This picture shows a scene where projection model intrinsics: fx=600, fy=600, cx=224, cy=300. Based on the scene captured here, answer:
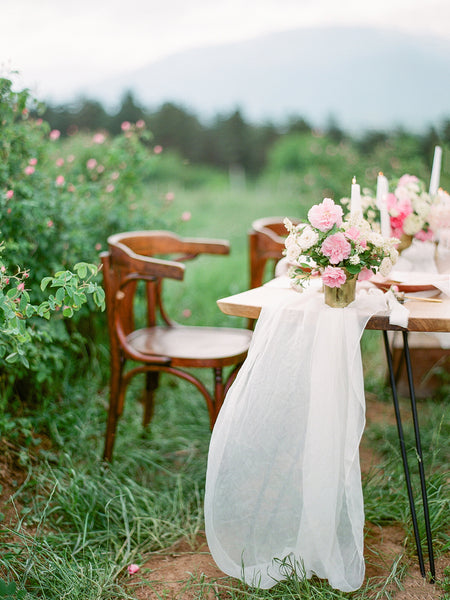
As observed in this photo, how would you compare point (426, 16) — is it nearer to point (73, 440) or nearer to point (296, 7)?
point (296, 7)

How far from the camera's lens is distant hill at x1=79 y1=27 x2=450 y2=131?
915 cm

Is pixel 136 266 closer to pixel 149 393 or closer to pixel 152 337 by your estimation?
pixel 152 337

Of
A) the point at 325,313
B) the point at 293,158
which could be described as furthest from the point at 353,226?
the point at 293,158

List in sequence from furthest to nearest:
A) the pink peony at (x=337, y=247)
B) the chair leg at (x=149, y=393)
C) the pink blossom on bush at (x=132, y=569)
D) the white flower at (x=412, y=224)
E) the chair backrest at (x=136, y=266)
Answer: the chair leg at (x=149, y=393) < the white flower at (x=412, y=224) < the chair backrest at (x=136, y=266) < the pink blossom on bush at (x=132, y=569) < the pink peony at (x=337, y=247)

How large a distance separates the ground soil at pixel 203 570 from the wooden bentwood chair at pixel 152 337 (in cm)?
46

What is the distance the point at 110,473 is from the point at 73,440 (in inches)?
14.3

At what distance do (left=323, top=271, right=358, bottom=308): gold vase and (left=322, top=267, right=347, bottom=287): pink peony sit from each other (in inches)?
2.3

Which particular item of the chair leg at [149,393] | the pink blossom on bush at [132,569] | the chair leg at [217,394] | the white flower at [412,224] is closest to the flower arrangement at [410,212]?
the white flower at [412,224]

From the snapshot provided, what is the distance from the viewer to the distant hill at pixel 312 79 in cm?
915

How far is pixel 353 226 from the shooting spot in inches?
66.1

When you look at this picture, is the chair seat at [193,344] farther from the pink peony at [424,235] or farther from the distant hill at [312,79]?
the distant hill at [312,79]

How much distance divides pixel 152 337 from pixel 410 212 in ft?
3.87

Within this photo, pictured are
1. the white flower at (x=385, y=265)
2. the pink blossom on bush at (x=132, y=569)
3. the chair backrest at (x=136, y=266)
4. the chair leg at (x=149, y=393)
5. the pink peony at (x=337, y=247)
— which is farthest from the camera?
the chair leg at (x=149, y=393)

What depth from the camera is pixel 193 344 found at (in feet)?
8.09
